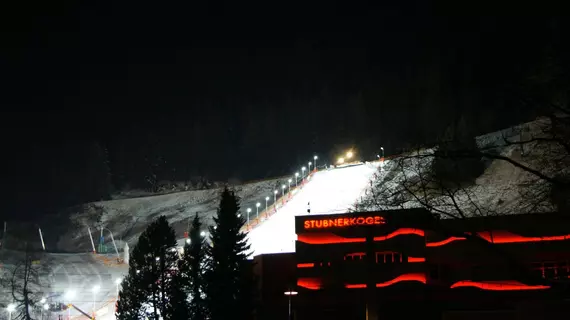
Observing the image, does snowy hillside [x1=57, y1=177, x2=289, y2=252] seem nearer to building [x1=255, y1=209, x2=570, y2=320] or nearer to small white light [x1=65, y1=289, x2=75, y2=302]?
small white light [x1=65, y1=289, x2=75, y2=302]

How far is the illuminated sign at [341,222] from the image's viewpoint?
4000cm

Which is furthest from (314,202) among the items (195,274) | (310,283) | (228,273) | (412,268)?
(228,273)

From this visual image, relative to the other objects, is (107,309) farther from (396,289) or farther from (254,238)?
(396,289)

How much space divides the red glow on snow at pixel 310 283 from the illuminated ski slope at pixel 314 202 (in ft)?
26.4

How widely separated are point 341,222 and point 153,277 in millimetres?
13907

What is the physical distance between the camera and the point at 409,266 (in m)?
38.6

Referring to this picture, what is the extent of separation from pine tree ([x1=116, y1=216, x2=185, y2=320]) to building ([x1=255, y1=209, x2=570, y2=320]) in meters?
8.40

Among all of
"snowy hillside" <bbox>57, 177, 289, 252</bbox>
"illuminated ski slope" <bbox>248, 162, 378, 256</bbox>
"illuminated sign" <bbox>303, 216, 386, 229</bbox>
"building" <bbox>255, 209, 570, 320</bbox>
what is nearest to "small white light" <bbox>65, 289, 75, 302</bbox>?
"illuminated ski slope" <bbox>248, 162, 378, 256</bbox>

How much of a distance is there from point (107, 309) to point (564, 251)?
4286cm

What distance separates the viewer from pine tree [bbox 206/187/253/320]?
34.7 m

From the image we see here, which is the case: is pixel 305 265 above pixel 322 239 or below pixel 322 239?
below

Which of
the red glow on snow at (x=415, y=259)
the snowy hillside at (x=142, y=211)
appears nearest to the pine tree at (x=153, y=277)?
the red glow on snow at (x=415, y=259)

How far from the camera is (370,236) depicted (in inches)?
1576

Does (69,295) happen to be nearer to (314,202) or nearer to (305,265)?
(305,265)
